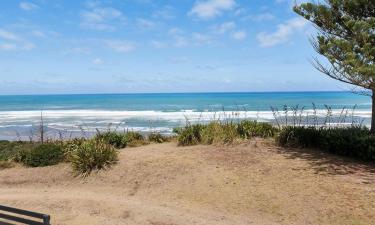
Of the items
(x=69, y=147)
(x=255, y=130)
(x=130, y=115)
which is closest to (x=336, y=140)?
(x=255, y=130)

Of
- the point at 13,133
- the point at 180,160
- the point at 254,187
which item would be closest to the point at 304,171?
the point at 254,187

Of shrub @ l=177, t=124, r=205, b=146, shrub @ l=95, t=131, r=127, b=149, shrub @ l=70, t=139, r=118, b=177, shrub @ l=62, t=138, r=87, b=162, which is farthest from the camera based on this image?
shrub @ l=95, t=131, r=127, b=149

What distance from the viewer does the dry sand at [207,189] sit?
311 inches

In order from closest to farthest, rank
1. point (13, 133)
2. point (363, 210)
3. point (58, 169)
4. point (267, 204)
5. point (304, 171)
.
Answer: point (363, 210) → point (267, 204) → point (304, 171) → point (58, 169) → point (13, 133)

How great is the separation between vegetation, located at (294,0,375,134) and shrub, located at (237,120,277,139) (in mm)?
2742

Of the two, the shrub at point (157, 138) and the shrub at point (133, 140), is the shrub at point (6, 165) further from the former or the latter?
the shrub at point (157, 138)

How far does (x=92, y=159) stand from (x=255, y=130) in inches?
195

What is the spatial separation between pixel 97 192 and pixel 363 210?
5.55m

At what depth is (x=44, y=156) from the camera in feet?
41.1

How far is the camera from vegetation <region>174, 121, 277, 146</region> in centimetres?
1265

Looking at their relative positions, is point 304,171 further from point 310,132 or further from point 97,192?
point 97,192

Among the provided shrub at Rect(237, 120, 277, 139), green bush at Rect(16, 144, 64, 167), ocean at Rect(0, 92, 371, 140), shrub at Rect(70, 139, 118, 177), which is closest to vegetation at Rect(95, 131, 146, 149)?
ocean at Rect(0, 92, 371, 140)

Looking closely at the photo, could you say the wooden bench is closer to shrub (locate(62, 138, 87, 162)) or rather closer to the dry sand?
the dry sand

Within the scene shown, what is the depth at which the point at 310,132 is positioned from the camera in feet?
39.6
